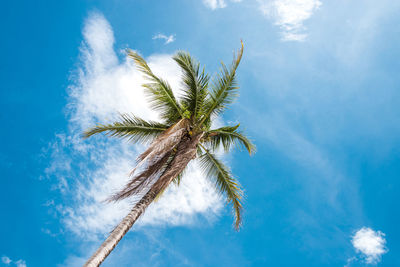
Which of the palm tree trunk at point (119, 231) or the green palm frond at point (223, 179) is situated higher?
the green palm frond at point (223, 179)

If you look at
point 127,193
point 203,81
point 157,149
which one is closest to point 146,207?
point 127,193

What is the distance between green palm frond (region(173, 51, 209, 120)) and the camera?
8586mm

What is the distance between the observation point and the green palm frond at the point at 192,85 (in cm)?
859

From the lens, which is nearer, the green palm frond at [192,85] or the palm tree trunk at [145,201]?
the palm tree trunk at [145,201]

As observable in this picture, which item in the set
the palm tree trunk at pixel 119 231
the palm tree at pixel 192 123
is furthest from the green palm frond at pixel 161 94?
the palm tree trunk at pixel 119 231

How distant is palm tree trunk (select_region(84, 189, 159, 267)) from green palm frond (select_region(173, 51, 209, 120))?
353 centimetres

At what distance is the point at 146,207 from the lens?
6102mm

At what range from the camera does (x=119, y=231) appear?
209 inches

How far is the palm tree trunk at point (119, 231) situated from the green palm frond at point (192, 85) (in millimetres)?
3529

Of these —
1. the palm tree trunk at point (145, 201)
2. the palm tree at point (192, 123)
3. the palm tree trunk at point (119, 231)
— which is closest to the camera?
the palm tree trunk at point (119, 231)

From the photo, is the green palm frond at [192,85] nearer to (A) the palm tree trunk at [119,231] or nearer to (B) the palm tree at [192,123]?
(B) the palm tree at [192,123]

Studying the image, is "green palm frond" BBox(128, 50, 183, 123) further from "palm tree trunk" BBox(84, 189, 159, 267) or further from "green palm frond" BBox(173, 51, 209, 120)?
"palm tree trunk" BBox(84, 189, 159, 267)

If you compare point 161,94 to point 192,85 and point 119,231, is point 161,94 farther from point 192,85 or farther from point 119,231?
point 119,231

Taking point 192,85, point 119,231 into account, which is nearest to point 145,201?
point 119,231
